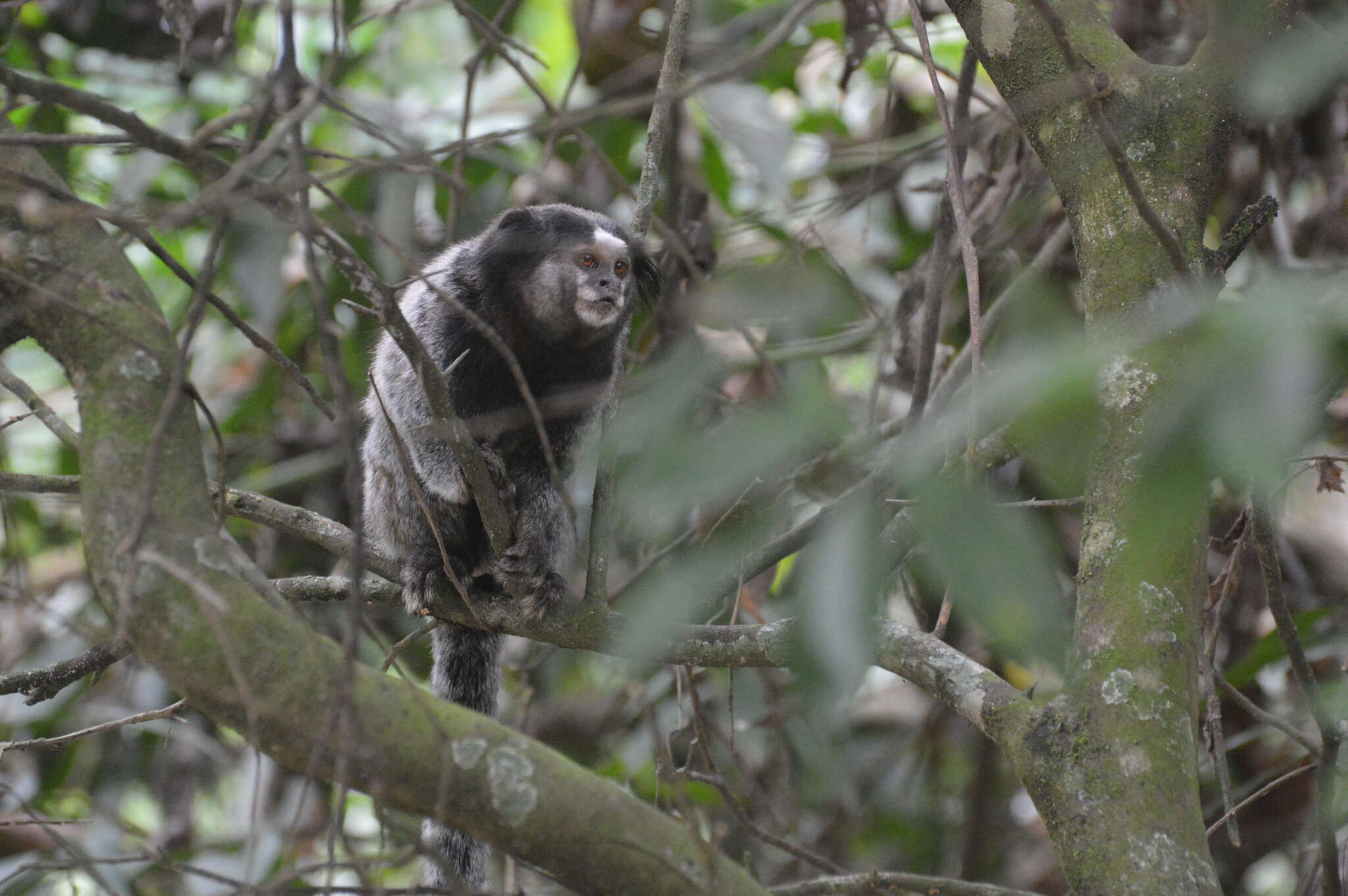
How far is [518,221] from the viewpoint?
143 inches

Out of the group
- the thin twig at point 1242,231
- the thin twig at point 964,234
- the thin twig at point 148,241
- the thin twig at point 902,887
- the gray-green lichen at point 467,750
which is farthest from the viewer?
the thin twig at point 902,887

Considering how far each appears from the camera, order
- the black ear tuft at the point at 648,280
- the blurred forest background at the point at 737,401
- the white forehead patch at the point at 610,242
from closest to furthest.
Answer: the blurred forest background at the point at 737,401
the white forehead patch at the point at 610,242
the black ear tuft at the point at 648,280

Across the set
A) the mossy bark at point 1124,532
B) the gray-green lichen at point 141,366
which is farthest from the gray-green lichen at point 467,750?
the mossy bark at point 1124,532

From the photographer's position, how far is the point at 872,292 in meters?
4.59

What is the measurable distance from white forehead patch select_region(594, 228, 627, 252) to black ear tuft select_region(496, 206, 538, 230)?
8.2 inches

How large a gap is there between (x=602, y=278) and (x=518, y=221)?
0.36 metres

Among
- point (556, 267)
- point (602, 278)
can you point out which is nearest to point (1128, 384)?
point (602, 278)

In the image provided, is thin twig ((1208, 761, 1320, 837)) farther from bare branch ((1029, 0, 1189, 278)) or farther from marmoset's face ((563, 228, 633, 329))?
marmoset's face ((563, 228, 633, 329))

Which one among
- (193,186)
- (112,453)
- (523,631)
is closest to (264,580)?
(112,453)

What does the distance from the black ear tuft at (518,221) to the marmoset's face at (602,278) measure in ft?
0.50

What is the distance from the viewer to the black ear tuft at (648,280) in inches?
146

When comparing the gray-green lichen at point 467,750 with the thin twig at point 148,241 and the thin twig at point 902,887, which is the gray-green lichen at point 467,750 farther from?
the thin twig at point 902,887

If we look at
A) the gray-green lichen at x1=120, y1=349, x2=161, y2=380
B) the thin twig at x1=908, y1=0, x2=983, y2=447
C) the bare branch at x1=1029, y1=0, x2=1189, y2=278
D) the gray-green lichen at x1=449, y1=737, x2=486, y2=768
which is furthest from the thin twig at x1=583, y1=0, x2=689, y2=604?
the bare branch at x1=1029, y1=0, x2=1189, y2=278

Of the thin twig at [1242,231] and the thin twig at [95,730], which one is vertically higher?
the thin twig at [1242,231]
